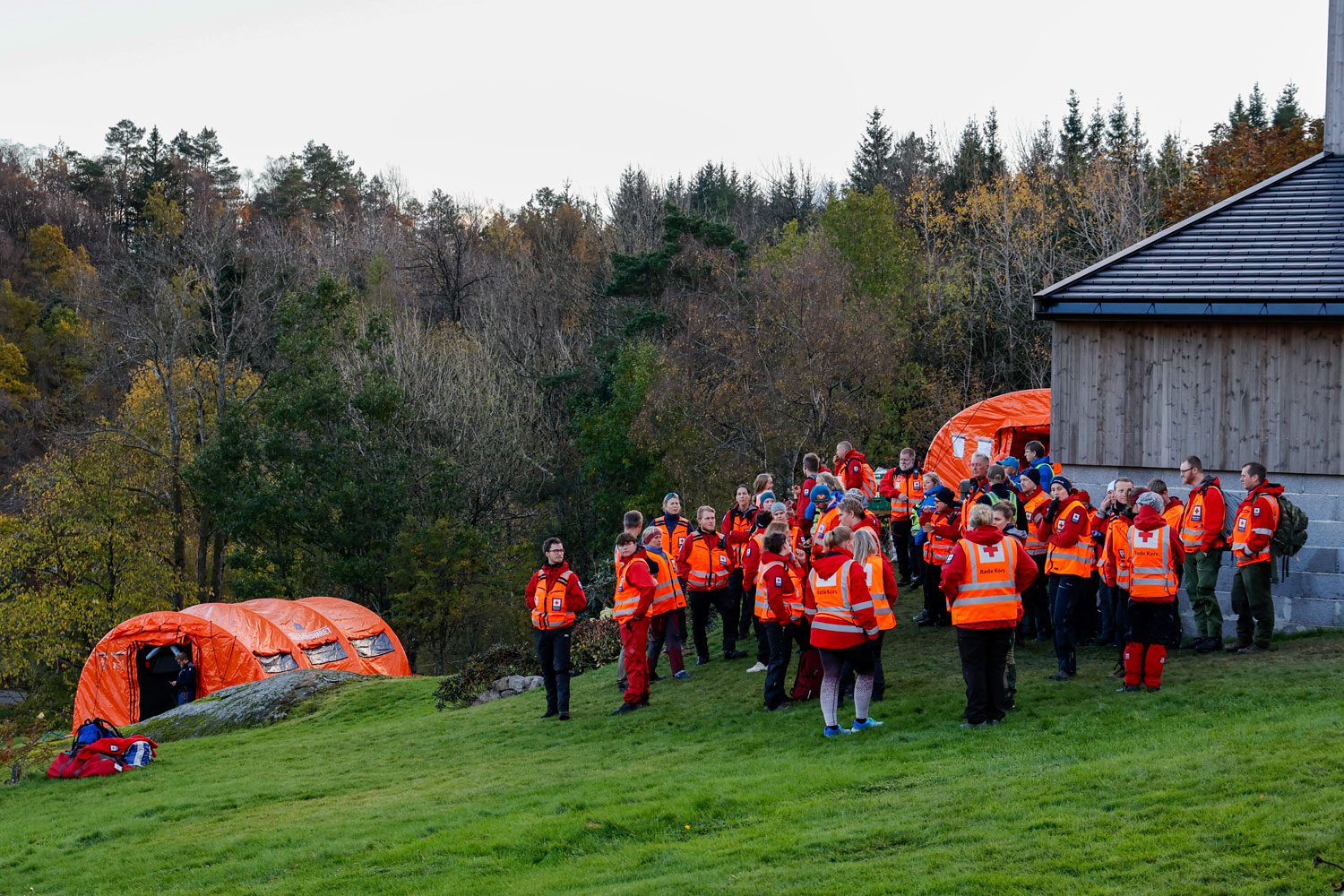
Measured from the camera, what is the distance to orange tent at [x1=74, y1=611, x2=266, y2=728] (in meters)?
23.3

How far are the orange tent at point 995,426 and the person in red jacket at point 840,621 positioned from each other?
502 inches

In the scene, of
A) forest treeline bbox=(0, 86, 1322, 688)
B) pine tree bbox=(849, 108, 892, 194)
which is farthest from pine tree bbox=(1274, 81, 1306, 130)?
pine tree bbox=(849, 108, 892, 194)

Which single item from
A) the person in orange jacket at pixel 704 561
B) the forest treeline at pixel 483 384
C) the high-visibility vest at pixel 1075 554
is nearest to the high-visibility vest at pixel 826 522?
the person in orange jacket at pixel 704 561

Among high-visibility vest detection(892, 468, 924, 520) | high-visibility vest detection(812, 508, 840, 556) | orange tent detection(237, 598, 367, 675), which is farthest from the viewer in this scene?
orange tent detection(237, 598, 367, 675)

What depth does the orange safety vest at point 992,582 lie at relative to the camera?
962 cm

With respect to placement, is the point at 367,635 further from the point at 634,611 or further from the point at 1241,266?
the point at 1241,266

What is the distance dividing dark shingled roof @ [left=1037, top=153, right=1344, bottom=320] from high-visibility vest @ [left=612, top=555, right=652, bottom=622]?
644 cm

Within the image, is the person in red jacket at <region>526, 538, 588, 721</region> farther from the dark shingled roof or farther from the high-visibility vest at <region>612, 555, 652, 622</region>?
the dark shingled roof

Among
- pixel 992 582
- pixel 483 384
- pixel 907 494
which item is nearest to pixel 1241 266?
pixel 907 494

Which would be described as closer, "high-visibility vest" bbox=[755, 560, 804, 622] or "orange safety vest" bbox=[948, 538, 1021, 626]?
"orange safety vest" bbox=[948, 538, 1021, 626]

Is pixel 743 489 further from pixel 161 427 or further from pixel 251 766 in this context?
pixel 161 427

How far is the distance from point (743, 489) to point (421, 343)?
96.9 ft

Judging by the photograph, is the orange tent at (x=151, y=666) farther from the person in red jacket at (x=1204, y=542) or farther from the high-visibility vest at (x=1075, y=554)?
the person in red jacket at (x=1204, y=542)

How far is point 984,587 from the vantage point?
964 cm
